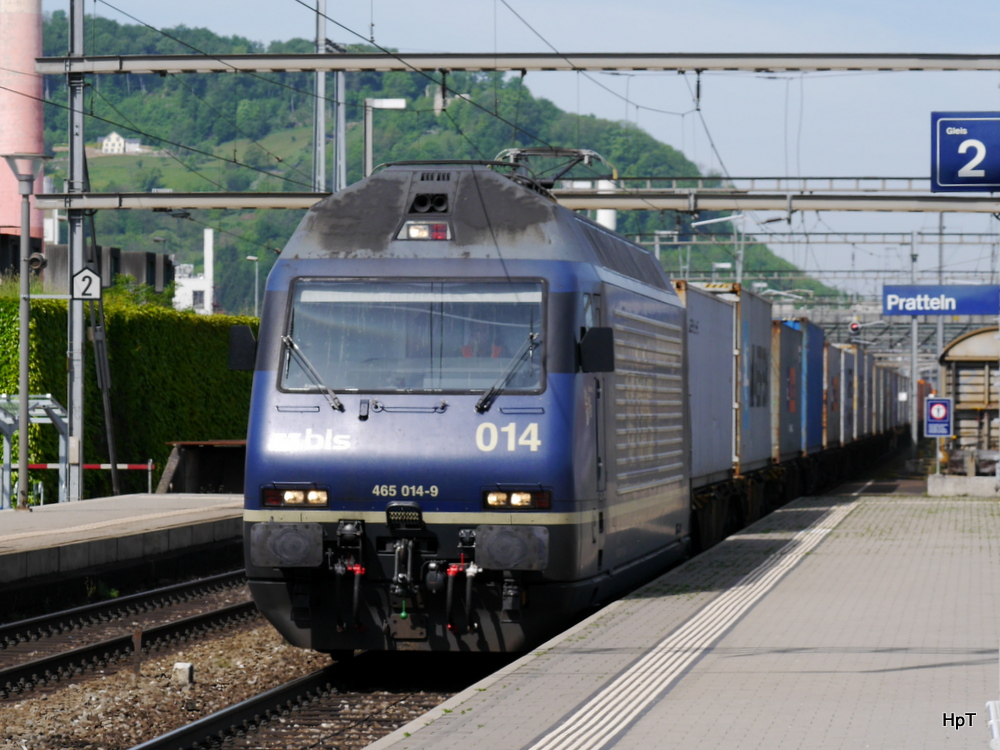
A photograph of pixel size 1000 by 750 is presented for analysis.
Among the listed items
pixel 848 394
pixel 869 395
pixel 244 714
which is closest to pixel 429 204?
pixel 244 714

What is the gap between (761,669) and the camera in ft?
29.2

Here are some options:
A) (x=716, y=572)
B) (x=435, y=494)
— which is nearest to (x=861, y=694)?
(x=435, y=494)

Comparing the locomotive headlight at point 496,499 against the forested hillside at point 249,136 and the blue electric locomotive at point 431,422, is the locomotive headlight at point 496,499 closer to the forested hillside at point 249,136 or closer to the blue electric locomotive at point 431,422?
the blue electric locomotive at point 431,422

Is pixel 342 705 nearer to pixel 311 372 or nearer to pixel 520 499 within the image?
pixel 520 499

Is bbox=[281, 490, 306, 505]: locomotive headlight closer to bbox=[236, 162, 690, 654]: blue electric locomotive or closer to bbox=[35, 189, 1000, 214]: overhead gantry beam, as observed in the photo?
bbox=[236, 162, 690, 654]: blue electric locomotive

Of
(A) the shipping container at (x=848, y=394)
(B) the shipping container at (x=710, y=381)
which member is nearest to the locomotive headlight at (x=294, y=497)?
(B) the shipping container at (x=710, y=381)

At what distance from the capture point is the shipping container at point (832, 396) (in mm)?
33287

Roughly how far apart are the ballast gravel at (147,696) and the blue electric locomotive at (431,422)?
2.88 feet

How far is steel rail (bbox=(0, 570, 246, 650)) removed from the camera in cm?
1256

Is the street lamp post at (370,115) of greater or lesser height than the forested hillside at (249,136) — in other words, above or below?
below

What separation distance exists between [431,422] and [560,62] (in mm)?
11880

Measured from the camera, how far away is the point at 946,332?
77.8m

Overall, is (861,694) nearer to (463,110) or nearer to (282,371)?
(282,371)

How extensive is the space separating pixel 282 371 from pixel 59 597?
5.84m
